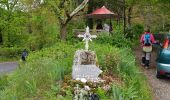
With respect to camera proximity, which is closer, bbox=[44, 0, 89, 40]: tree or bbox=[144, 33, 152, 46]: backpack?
bbox=[144, 33, 152, 46]: backpack

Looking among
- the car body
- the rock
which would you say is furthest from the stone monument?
the car body

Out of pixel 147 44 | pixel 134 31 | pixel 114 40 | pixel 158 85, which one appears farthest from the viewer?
pixel 134 31

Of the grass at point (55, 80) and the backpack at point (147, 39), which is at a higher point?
the backpack at point (147, 39)

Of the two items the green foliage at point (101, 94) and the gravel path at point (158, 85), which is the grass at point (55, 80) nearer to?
the green foliage at point (101, 94)

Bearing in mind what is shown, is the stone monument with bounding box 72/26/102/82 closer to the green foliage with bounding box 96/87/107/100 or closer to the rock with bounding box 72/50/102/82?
the rock with bounding box 72/50/102/82

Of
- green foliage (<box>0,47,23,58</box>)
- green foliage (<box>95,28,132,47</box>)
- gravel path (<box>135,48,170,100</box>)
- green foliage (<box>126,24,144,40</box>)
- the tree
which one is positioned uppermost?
the tree

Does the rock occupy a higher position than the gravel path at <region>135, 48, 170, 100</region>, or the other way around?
the rock

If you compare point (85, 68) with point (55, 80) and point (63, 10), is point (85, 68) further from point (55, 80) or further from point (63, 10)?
point (63, 10)

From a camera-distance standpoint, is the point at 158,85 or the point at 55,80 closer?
the point at 55,80

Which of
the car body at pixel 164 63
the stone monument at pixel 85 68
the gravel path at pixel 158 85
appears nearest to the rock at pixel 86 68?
the stone monument at pixel 85 68

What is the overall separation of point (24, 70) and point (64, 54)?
2.41m

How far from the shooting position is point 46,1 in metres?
23.8

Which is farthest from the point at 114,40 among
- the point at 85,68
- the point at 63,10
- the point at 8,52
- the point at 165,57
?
the point at 8,52

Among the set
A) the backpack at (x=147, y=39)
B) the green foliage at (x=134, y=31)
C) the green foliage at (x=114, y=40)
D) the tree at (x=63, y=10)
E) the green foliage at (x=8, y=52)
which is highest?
the tree at (x=63, y=10)
